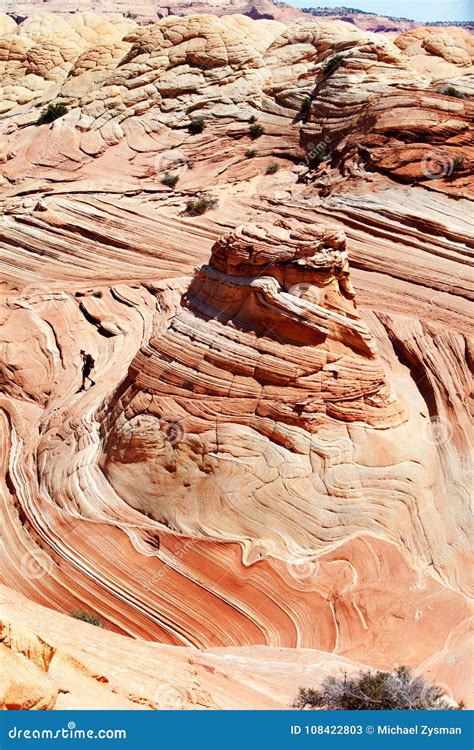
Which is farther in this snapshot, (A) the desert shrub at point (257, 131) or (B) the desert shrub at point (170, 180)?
(A) the desert shrub at point (257, 131)

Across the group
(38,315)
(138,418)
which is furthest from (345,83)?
(138,418)

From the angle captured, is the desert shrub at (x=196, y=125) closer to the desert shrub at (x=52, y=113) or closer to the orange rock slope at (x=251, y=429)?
the desert shrub at (x=52, y=113)

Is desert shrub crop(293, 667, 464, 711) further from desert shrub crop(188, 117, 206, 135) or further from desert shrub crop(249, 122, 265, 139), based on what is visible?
desert shrub crop(188, 117, 206, 135)

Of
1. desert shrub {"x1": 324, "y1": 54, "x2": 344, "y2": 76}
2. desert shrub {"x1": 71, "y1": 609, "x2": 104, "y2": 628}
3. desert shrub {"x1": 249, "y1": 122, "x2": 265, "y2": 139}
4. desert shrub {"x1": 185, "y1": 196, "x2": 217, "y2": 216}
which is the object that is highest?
desert shrub {"x1": 324, "y1": 54, "x2": 344, "y2": 76}

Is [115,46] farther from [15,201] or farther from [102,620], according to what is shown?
[102,620]

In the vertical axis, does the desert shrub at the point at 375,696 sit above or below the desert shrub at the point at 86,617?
above

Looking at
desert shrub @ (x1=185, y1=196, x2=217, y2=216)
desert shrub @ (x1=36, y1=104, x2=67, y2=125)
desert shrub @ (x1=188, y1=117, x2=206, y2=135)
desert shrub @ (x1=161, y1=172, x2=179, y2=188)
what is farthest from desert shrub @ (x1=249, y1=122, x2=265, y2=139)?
desert shrub @ (x1=36, y1=104, x2=67, y2=125)

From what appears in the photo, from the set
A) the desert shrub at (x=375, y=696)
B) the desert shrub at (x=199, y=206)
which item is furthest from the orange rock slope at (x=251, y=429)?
the desert shrub at (x=375, y=696)
